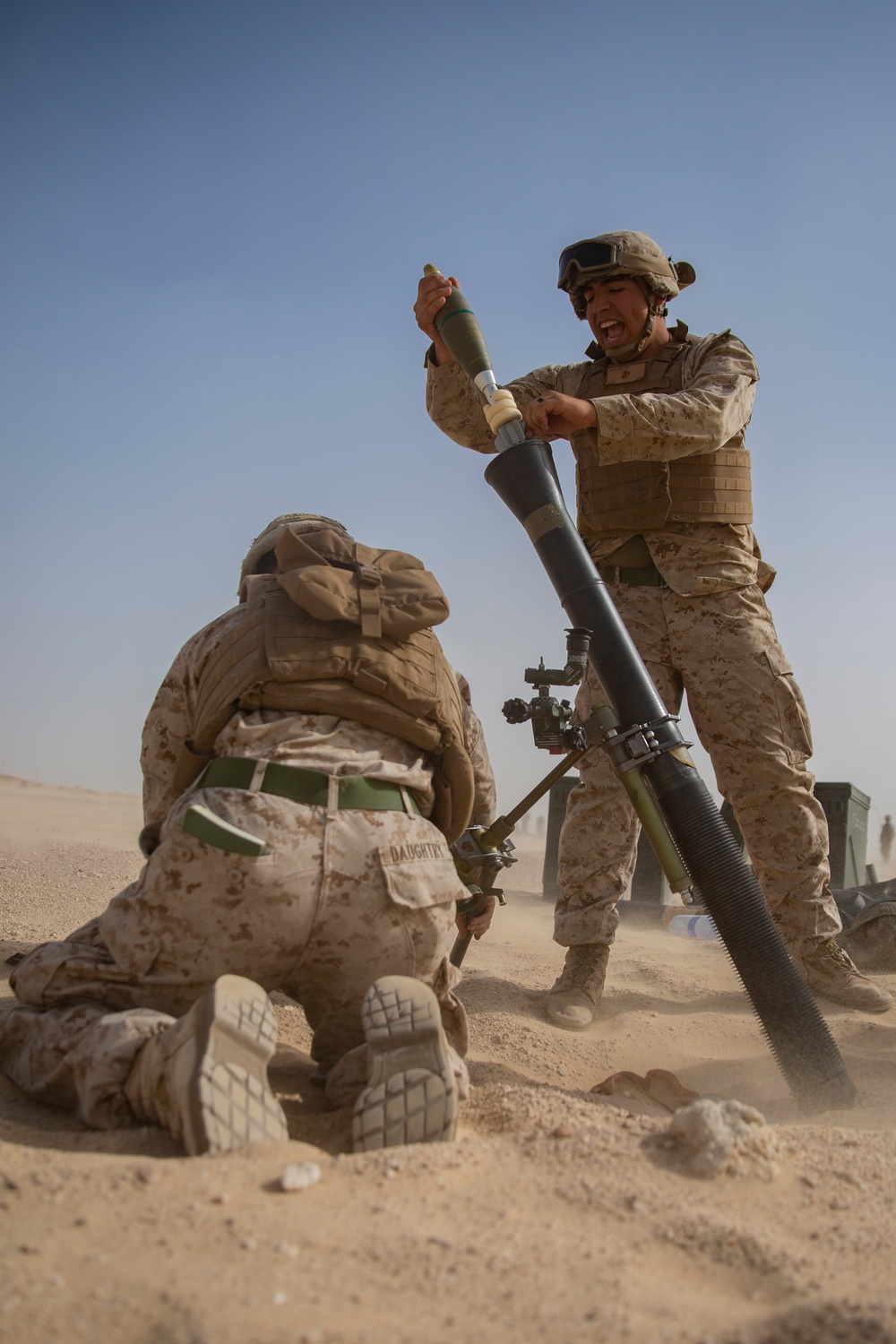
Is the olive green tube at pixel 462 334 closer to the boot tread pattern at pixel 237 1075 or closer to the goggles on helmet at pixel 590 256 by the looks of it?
the goggles on helmet at pixel 590 256

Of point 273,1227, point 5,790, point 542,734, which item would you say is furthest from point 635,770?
point 5,790

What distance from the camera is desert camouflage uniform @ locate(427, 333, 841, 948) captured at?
3.85 m

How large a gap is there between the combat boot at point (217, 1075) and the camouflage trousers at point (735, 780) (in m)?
2.14

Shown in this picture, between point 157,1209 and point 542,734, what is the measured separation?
2076 millimetres

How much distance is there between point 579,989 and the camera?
3834 millimetres

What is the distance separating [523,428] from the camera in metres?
3.39

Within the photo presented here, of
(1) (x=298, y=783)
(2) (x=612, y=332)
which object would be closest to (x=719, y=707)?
(2) (x=612, y=332)

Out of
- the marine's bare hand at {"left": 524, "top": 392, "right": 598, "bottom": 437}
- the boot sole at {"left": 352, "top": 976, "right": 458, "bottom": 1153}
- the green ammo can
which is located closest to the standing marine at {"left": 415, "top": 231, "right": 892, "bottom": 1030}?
the marine's bare hand at {"left": 524, "top": 392, "right": 598, "bottom": 437}

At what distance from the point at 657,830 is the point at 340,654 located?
4.03 ft

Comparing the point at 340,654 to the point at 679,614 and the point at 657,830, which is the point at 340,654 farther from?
the point at 679,614

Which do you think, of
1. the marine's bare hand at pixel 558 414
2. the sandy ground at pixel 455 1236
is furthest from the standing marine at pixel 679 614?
the sandy ground at pixel 455 1236

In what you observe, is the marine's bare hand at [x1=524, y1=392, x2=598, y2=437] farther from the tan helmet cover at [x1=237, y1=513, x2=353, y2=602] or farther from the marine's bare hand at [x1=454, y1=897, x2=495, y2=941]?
the marine's bare hand at [x1=454, y1=897, x2=495, y2=941]

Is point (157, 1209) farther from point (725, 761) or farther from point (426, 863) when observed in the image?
point (725, 761)

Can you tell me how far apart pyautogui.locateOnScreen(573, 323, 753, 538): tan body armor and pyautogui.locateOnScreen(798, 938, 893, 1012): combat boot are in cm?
171
